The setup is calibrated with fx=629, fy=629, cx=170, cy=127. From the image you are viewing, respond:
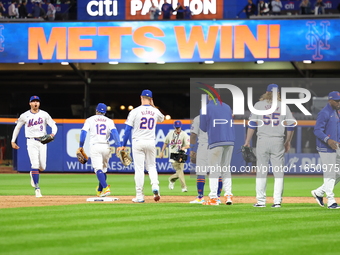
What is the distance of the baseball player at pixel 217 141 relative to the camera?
11.4 meters

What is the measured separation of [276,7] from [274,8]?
0.34 ft

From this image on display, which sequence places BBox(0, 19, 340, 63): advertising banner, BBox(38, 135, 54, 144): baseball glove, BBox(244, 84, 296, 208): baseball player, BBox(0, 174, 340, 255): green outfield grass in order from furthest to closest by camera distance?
BBox(0, 19, 340, 63): advertising banner
BBox(38, 135, 54, 144): baseball glove
BBox(244, 84, 296, 208): baseball player
BBox(0, 174, 340, 255): green outfield grass

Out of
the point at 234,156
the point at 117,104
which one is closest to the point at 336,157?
Answer: the point at 234,156

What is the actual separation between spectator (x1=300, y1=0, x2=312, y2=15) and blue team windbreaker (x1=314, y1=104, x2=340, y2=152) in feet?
63.4

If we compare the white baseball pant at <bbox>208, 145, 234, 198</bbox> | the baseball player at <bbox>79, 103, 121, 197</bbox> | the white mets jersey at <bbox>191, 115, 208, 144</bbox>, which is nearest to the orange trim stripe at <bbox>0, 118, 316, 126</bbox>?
the baseball player at <bbox>79, 103, 121, 197</bbox>

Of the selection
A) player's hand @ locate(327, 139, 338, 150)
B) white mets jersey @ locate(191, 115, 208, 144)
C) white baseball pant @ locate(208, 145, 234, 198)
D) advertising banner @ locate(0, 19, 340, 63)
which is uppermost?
advertising banner @ locate(0, 19, 340, 63)

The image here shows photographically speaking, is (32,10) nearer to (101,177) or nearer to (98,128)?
(98,128)

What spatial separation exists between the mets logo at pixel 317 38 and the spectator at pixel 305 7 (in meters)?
0.92

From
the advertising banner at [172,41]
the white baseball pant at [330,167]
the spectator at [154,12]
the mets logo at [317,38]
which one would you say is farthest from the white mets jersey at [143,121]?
the spectator at [154,12]

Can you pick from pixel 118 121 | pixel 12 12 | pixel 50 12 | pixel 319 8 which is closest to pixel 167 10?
pixel 50 12

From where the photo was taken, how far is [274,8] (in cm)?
3000

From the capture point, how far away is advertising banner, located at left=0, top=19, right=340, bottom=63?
95.0ft

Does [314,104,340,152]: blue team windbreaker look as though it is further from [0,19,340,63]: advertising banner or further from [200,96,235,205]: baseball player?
[0,19,340,63]: advertising banner

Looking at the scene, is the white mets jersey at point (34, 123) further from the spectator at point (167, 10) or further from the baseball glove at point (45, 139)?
the spectator at point (167, 10)
